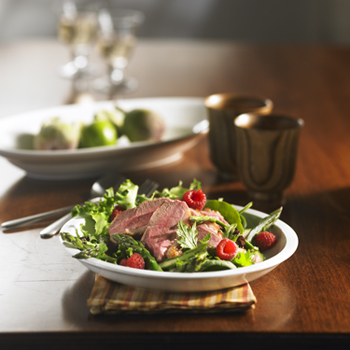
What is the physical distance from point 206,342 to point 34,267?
325 millimetres

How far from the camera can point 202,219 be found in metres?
0.75

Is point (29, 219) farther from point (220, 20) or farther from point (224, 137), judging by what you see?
point (220, 20)

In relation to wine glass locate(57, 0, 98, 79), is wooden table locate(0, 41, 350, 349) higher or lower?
lower

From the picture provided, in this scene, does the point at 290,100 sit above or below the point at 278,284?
below

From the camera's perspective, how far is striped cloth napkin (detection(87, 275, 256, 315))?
0.67 metres

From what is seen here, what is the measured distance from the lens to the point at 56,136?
47.2 inches

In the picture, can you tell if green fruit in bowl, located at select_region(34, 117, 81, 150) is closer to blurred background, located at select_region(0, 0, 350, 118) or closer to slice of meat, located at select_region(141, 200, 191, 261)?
→ slice of meat, located at select_region(141, 200, 191, 261)

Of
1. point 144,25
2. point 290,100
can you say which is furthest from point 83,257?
point 144,25

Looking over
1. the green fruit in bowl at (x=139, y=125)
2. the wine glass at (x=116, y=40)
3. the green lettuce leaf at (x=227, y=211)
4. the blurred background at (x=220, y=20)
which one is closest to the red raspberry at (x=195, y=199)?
the green lettuce leaf at (x=227, y=211)

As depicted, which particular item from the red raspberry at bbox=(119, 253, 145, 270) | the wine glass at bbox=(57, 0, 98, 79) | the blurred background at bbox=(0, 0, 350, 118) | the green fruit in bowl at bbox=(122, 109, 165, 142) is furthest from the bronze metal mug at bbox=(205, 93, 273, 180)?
the blurred background at bbox=(0, 0, 350, 118)

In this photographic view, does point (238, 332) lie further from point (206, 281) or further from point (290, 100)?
point (290, 100)

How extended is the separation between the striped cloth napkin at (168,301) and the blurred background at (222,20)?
14.5 feet

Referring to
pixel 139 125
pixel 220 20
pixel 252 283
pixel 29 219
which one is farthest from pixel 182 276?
pixel 220 20

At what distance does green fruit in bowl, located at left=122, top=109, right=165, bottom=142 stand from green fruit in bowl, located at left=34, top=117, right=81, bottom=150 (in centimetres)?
14
